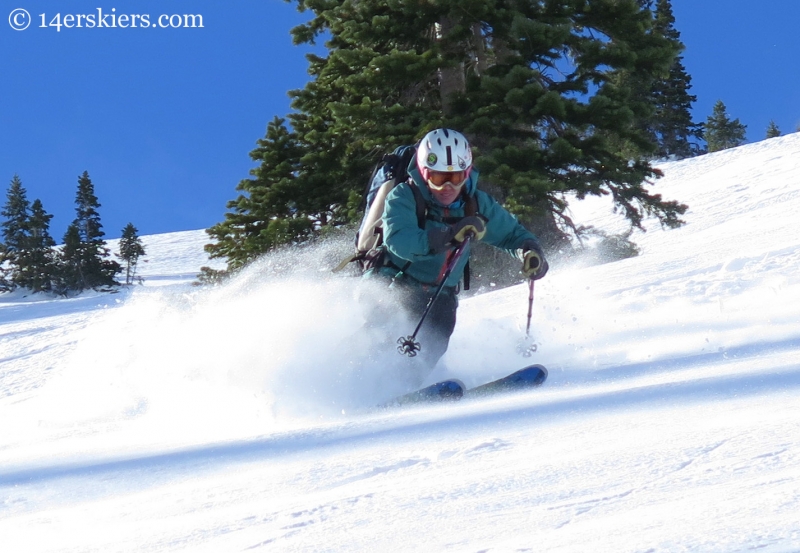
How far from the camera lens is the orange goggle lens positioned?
18.6 ft

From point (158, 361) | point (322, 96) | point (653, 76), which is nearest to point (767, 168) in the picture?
point (653, 76)

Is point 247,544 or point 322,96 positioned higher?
point 322,96

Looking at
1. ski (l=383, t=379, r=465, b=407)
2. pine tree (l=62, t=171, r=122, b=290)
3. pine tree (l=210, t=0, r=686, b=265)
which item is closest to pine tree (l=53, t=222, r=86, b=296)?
pine tree (l=62, t=171, r=122, b=290)

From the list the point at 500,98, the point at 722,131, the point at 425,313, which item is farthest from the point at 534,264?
the point at 722,131

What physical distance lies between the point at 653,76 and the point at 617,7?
1.36m

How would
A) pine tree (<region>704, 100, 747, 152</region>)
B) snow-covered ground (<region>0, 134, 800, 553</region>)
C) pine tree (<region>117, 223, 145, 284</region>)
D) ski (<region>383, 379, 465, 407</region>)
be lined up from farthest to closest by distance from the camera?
pine tree (<region>704, 100, 747, 152</region>) → pine tree (<region>117, 223, 145, 284</region>) → ski (<region>383, 379, 465, 407</region>) → snow-covered ground (<region>0, 134, 800, 553</region>)

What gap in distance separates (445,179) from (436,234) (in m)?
0.43

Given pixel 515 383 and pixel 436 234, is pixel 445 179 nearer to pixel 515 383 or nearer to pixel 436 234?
pixel 436 234

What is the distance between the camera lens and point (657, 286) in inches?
342

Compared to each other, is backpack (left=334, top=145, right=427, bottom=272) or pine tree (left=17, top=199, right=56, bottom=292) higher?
pine tree (left=17, top=199, right=56, bottom=292)

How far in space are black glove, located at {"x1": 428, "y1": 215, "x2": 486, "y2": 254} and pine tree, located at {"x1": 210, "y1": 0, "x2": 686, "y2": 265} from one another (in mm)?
6704

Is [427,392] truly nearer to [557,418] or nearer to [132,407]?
[557,418]

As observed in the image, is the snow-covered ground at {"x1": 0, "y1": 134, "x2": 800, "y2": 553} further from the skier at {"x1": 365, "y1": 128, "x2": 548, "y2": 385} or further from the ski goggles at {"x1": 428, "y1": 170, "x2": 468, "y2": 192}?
the ski goggles at {"x1": 428, "y1": 170, "x2": 468, "y2": 192}

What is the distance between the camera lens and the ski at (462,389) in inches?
202
